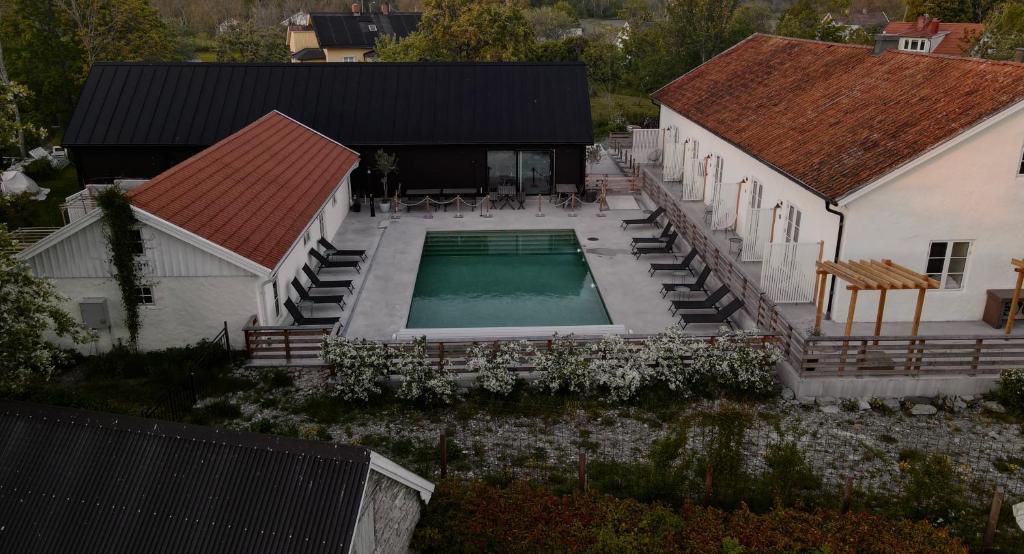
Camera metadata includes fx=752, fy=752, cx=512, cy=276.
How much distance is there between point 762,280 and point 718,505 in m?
7.82

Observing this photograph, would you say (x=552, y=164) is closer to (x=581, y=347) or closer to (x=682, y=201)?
(x=682, y=201)

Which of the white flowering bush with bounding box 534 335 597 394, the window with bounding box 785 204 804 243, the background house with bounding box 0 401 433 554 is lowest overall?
the white flowering bush with bounding box 534 335 597 394

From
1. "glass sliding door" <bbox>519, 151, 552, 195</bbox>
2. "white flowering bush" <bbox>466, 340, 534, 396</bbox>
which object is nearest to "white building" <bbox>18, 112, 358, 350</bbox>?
"white flowering bush" <bbox>466, 340, 534, 396</bbox>

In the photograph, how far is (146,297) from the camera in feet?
53.5

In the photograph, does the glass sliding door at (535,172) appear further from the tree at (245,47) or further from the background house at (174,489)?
the tree at (245,47)

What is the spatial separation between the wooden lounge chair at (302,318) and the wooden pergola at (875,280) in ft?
35.8

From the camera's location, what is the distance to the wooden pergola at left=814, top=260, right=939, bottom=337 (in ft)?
47.9

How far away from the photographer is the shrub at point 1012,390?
14.3m

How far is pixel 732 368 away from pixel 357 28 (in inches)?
2379

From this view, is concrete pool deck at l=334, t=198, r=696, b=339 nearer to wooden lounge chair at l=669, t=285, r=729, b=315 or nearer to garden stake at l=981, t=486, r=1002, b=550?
wooden lounge chair at l=669, t=285, r=729, b=315

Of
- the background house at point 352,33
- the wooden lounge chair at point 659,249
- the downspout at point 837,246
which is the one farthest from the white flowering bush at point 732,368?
the background house at point 352,33

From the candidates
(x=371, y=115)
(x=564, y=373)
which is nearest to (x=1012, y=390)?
(x=564, y=373)

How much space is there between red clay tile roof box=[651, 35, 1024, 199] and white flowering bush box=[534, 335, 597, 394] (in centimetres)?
644

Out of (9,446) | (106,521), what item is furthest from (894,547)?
(9,446)
